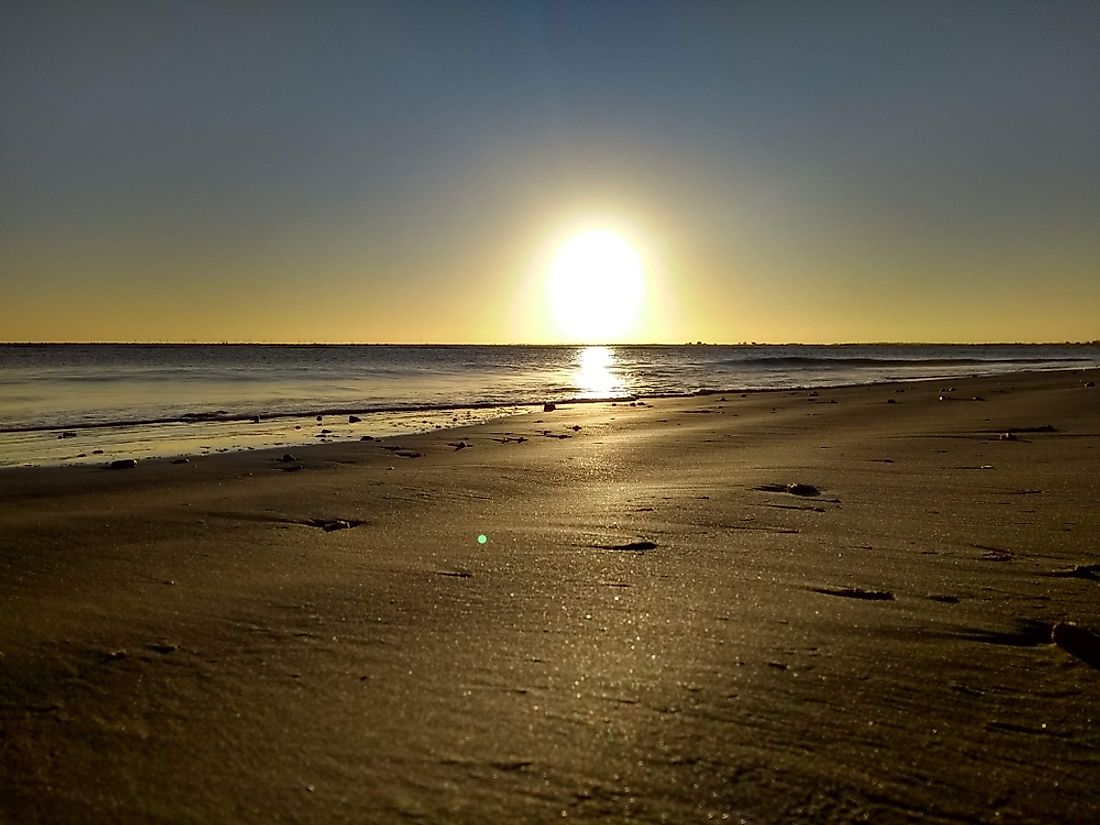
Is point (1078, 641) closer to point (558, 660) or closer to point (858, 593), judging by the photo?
point (858, 593)

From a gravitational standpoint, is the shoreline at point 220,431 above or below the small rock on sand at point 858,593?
below

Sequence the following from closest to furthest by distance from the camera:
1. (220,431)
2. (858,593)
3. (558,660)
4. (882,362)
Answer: (558,660), (858,593), (220,431), (882,362)

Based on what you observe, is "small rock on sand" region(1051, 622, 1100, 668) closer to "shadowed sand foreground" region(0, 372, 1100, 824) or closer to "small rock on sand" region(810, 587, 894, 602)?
"shadowed sand foreground" region(0, 372, 1100, 824)

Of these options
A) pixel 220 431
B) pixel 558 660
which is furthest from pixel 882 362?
pixel 558 660

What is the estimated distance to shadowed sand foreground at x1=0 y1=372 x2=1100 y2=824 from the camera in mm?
1741

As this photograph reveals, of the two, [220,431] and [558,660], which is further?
[220,431]

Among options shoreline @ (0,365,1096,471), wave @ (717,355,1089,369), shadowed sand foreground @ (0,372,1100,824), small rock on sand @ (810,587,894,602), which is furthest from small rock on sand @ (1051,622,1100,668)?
wave @ (717,355,1089,369)

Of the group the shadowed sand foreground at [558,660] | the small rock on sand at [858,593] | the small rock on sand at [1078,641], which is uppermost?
the small rock on sand at [1078,641]

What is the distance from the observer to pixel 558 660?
2.41 m

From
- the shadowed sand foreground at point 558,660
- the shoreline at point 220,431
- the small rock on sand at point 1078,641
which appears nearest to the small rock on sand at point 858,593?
the shadowed sand foreground at point 558,660

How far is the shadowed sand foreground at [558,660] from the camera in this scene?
1741 millimetres

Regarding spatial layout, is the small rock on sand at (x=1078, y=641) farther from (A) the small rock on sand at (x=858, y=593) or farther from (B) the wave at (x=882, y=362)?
(B) the wave at (x=882, y=362)

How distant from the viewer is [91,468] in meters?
7.63

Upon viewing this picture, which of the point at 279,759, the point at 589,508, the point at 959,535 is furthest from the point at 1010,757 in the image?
the point at 589,508
